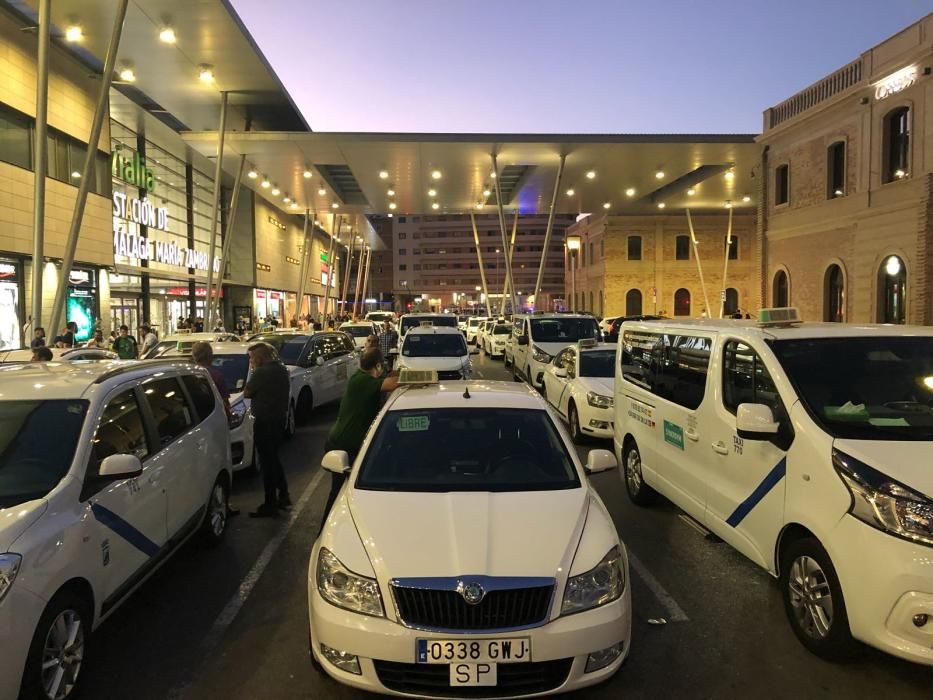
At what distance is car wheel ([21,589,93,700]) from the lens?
124 inches

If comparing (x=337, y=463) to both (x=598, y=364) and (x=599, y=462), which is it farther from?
(x=598, y=364)

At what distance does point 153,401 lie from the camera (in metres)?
5.10

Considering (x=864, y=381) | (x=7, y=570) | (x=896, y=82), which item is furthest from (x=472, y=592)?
(x=896, y=82)

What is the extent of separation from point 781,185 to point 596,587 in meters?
29.0

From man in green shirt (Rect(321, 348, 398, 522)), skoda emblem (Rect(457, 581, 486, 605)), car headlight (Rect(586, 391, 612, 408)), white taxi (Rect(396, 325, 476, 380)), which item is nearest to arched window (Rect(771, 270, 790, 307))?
white taxi (Rect(396, 325, 476, 380))

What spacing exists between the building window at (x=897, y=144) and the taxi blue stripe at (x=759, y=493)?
20.7 metres

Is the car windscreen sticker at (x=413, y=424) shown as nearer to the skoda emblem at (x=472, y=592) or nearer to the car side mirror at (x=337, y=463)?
the car side mirror at (x=337, y=463)

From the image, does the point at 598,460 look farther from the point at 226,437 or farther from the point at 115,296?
the point at 115,296

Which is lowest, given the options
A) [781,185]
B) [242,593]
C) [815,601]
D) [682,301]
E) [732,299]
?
[242,593]

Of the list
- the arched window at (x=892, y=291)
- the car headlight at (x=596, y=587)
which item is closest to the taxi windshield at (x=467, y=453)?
the car headlight at (x=596, y=587)

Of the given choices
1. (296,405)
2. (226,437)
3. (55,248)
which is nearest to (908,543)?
(226,437)

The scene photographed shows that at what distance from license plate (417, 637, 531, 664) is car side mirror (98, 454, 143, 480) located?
2.05m

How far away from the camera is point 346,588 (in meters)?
3.32

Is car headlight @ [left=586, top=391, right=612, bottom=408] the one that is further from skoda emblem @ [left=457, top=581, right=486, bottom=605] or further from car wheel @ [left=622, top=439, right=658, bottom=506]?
skoda emblem @ [left=457, top=581, right=486, bottom=605]
